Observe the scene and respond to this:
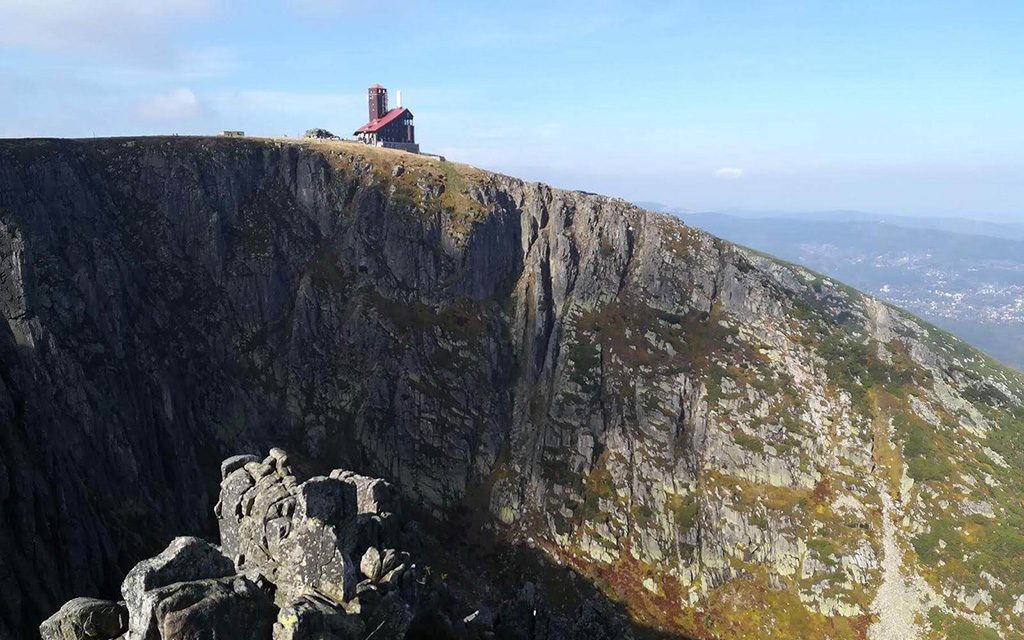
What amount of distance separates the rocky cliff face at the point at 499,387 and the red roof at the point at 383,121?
16337 mm

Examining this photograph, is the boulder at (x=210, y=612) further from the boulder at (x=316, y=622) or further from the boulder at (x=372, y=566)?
the boulder at (x=372, y=566)

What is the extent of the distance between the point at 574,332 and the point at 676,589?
45.3 meters

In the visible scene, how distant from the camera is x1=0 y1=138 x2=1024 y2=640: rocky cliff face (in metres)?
69.9

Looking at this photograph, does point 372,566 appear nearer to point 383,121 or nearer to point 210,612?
point 210,612

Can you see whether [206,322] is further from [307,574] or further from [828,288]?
[828,288]

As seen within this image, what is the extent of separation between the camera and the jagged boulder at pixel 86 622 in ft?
59.5

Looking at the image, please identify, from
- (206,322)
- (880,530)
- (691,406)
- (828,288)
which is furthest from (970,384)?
(206,322)

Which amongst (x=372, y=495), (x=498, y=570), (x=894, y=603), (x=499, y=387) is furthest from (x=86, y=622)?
(x=894, y=603)

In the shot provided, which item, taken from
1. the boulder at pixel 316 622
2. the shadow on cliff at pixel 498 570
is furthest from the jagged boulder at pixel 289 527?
the shadow on cliff at pixel 498 570

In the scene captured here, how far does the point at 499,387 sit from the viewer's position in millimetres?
101562

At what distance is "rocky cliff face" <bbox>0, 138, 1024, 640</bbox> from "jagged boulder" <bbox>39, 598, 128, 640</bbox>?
1761 inches

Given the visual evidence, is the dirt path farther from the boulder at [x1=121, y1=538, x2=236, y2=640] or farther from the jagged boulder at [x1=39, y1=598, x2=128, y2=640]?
the jagged boulder at [x1=39, y1=598, x2=128, y2=640]

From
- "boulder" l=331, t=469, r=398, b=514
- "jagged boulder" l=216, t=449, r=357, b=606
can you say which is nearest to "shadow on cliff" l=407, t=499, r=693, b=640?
"boulder" l=331, t=469, r=398, b=514

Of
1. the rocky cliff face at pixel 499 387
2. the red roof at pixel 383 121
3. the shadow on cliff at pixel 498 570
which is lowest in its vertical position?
the shadow on cliff at pixel 498 570
